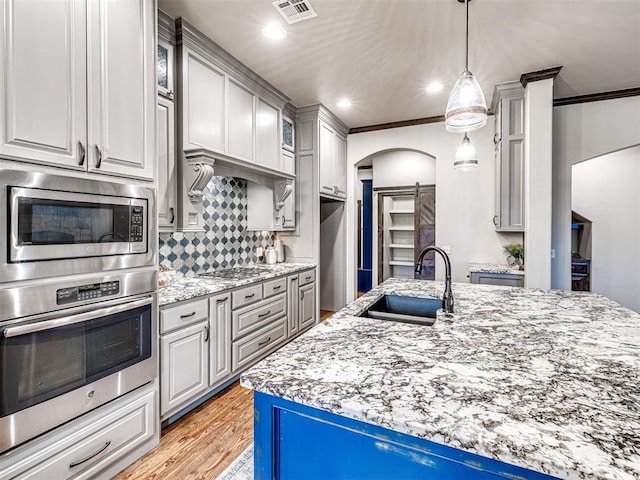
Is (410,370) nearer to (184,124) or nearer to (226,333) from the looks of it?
(226,333)

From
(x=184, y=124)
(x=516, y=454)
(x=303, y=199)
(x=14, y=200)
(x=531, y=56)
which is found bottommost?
→ (x=516, y=454)

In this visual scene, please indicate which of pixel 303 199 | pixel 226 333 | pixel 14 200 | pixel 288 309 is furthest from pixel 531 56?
pixel 14 200

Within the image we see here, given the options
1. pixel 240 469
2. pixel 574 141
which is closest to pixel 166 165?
pixel 240 469

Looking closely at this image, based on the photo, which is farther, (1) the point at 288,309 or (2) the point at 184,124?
(1) the point at 288,309

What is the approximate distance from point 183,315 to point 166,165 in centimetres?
109

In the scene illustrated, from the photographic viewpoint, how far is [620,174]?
4.88 m

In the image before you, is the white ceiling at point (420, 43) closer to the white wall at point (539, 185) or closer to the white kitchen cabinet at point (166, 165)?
the white wall at point (539, 185)

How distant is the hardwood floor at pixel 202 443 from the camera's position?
5.94 feet

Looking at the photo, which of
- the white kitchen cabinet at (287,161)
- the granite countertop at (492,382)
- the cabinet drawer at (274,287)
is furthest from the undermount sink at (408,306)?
the white kitchen cabinet at (287,161)

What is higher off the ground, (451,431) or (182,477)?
(451,431)

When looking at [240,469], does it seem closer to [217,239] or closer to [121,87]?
[217,239]

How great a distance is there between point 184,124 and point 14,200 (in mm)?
1400

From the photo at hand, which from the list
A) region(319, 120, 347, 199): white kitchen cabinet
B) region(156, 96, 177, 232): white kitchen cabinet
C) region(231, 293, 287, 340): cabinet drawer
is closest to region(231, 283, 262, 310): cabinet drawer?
region(231, 293, 287, 340): cabinet drawer

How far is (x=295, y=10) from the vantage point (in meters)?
2.26
